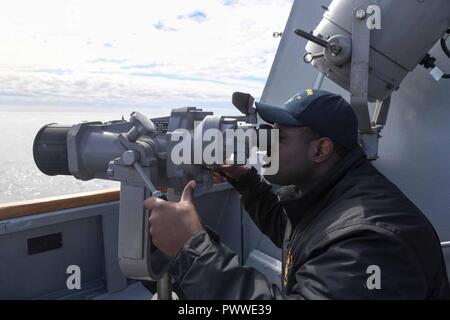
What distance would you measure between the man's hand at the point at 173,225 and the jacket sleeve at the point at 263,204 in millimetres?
600

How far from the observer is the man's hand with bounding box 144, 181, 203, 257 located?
95 cm

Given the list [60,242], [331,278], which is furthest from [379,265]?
[60,242]

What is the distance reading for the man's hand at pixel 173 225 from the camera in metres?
0.95

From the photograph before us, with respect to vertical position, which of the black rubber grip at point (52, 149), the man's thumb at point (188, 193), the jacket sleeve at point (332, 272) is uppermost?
the black rubber grip at point (52, 149)

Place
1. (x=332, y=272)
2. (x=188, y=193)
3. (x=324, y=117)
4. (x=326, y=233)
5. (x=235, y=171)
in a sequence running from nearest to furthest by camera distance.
A: (x=332, y=272), (x=326, y=233), (x=188, y=193), (x=324, y=117), (x=235, y=171)

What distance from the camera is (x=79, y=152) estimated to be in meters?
1.17

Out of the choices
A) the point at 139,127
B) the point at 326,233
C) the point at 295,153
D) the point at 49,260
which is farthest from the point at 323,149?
the point at 49,260

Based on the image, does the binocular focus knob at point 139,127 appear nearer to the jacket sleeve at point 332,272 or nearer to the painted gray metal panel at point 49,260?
the jacket sleeve at point 332,272

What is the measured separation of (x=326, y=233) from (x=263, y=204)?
66cm

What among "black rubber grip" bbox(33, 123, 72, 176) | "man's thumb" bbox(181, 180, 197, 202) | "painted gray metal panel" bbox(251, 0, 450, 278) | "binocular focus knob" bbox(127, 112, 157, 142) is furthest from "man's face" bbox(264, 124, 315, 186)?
"painted gray metal panel" bbox(251, 0, 450, 278)

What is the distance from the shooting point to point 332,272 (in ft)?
2.59

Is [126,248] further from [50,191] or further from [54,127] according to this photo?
[50,191]

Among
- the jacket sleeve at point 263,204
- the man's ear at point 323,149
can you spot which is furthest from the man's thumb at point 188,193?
the jacket sleeve at point 263,204

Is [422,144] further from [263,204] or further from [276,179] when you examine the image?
[276,179]
